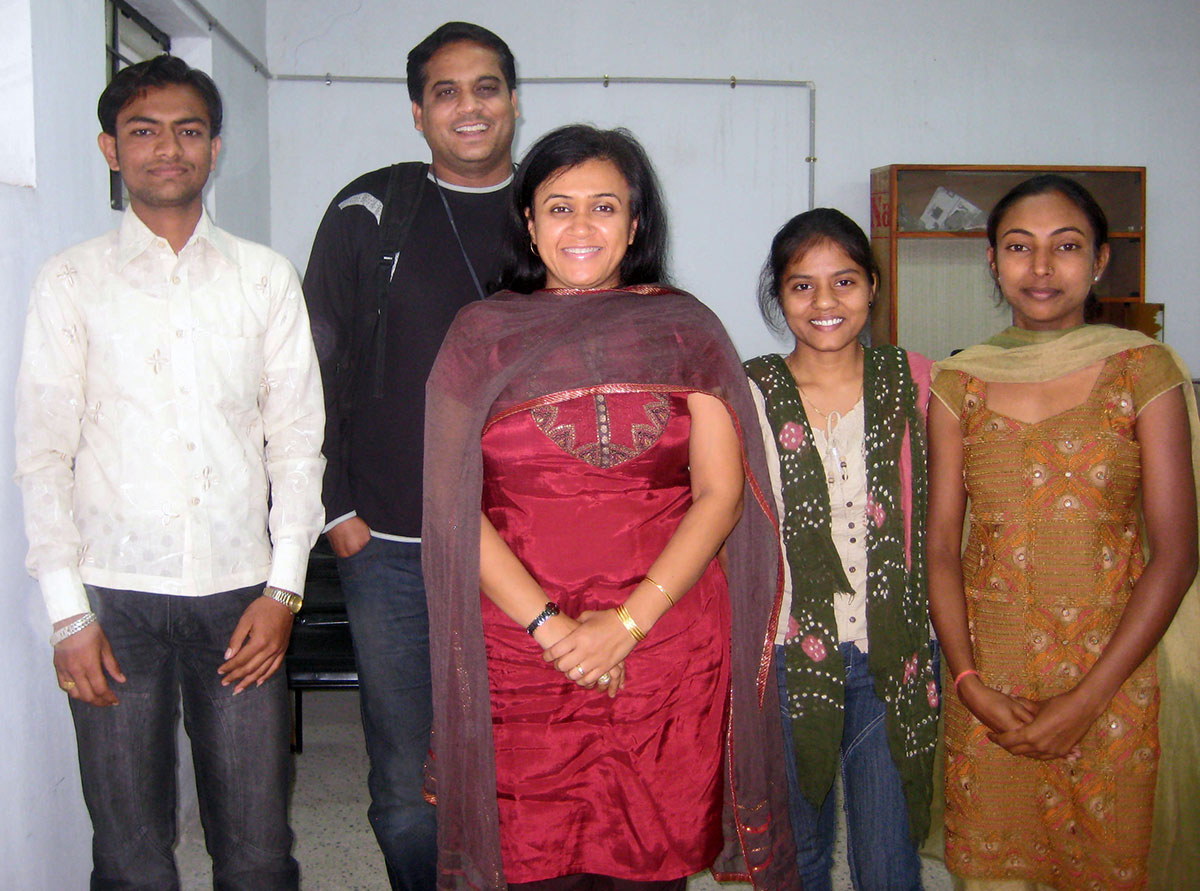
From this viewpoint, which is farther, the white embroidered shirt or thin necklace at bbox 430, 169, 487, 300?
thin necklace at bbox 430, 169, 487, 300

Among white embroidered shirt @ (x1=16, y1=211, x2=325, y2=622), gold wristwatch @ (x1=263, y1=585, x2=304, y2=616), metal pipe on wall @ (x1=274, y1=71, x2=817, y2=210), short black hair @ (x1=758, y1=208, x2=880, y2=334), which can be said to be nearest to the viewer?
white embroidered shirt @ (x1=16, y1=211, x2=325, y2=622)

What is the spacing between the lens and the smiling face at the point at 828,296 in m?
1.54

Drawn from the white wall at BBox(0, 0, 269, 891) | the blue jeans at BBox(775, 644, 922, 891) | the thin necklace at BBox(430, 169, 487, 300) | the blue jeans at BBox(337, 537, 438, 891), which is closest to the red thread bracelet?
the blue jeans at BBox(775, 644, 922, 891)

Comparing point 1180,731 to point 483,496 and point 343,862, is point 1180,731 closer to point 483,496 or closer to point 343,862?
point 483,496

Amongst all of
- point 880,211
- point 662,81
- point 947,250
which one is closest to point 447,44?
point 662,81

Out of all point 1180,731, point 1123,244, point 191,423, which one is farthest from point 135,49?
point 1123,244

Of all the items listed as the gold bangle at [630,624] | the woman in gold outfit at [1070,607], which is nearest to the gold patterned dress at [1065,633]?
the woman in gold outfit at [1070,607]

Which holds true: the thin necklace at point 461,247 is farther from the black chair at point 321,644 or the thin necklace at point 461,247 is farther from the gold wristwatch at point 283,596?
the black chair at point 321,644

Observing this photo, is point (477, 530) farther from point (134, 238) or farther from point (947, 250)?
Result: point (947, 250)

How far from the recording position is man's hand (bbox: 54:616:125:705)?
52.3 inches

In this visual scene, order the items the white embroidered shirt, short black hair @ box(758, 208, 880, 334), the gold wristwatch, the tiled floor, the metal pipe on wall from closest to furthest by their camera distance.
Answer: the white embroidered shirt → the gold wristwatch → short black hair @ box(758, 208, 880, 334) → the tiled floor → the metal pipe on wall

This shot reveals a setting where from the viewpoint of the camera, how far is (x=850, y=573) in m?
1.50

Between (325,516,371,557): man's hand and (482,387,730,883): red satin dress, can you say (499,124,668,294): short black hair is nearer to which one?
(482,387,730,883): red satin dress

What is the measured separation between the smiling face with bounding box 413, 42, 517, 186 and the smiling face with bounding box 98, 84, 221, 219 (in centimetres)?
41
